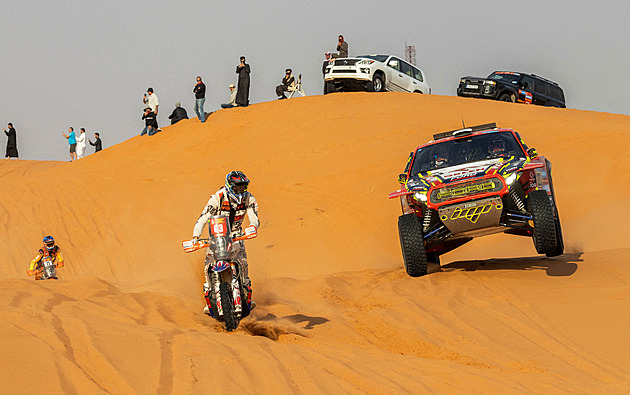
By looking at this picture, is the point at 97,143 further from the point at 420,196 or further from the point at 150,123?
the point at 420,196

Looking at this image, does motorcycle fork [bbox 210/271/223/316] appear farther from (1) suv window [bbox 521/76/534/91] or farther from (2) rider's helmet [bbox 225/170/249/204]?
(1) suv window [bbox 521/76/534/91]

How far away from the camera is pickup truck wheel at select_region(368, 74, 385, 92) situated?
27.2m

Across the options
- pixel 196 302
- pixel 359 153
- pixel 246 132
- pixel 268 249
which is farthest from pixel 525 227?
pixel 246 132

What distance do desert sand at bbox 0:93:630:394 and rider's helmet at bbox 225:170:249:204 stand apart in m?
1.45

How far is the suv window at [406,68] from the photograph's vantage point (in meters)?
28.7

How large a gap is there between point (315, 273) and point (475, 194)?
20.7 feet

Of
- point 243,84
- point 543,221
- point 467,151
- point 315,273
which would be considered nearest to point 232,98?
point 243,84

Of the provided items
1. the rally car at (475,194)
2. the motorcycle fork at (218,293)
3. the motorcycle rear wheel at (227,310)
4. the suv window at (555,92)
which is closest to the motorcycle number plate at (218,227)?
the motorcycle fork at (218,293)

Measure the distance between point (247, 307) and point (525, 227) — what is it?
4.18m

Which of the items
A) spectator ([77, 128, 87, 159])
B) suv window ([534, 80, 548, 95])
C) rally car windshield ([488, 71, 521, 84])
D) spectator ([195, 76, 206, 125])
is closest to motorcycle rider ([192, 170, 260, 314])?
spectator ([195, 76, 206, 125])

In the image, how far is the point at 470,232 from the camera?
33.6 ft

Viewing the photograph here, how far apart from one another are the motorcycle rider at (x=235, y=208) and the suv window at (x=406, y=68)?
68.9 feet

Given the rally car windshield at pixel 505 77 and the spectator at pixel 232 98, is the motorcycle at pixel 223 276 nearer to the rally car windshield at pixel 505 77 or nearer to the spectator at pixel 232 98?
the spectator at pixel 232 98

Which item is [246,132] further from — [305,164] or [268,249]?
[268,249]
